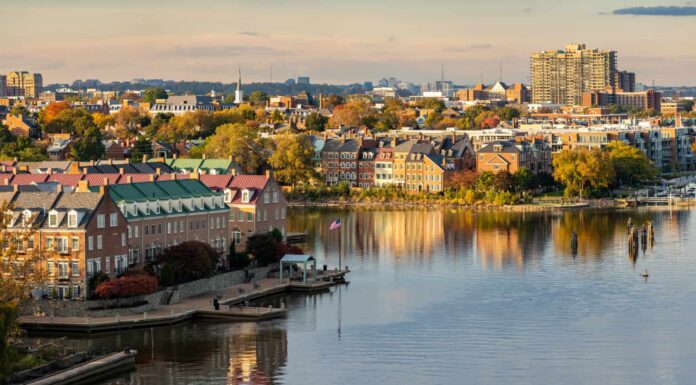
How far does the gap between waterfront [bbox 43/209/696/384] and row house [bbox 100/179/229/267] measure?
4.97 m

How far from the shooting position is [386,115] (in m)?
157

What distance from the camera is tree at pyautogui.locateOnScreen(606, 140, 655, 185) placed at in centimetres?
10412

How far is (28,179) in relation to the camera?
58312 millimetres

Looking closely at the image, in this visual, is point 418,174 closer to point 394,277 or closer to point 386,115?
point 394,277

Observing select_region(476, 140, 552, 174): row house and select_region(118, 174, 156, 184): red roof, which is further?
select_region(476, 140, 552, 174): row house

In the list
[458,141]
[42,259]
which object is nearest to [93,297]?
[42,259]

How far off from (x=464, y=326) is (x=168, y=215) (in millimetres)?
12365

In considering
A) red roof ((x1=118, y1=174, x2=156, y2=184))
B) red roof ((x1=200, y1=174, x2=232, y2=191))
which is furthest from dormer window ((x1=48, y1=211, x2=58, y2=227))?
red roof ((x1=200, y1=174, x2=232, y2=191))

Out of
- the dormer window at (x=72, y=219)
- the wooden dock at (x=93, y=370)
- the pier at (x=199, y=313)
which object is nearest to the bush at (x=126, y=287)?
the pier at (x=199, y=313)

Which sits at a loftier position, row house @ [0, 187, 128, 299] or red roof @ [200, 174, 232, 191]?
red roof @ [200, 174, 232, 191]

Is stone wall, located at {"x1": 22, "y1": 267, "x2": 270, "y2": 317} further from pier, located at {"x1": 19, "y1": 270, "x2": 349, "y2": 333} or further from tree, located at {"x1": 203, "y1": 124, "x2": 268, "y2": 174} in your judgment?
tree, located at {"x1": 203, "y1": 124, "x2": 268, "y2": 174}

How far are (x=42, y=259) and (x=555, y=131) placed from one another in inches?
3338

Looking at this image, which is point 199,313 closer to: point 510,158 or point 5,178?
point 5,178

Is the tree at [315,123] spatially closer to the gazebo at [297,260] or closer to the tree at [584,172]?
Answer: the tree at [584,172]
